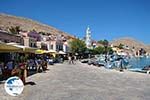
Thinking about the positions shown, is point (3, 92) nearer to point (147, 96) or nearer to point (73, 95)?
point (73, 95)

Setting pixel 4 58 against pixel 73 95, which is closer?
pixel 73 95

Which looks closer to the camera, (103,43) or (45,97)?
(45,97)

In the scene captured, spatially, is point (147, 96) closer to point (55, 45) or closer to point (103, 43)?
point (55, 45)

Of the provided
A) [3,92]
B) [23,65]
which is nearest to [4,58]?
[23,65]

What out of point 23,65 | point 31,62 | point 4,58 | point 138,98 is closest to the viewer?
point 138,98

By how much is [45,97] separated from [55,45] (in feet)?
256

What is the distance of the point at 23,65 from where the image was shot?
635 inches

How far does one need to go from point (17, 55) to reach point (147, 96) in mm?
31939

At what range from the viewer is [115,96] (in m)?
13.4

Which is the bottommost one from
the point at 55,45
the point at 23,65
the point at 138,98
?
the point at 138,98

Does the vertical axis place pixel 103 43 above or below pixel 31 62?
above

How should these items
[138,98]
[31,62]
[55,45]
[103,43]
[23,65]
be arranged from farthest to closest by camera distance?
[103,43]
[55,45]
[31,62]
[23,65]
[138,98]

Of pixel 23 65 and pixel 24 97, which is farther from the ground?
pixel 23 65

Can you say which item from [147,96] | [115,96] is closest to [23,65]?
[115,96]
